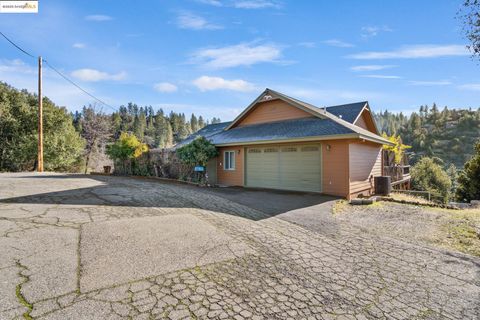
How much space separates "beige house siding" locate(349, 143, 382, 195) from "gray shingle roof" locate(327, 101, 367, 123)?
93.6 inches

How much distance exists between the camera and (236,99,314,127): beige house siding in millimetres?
13095

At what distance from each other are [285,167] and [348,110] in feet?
23.9

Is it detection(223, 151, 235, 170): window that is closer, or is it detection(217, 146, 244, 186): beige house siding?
detection(217, 146, 244, 186): beige house siding

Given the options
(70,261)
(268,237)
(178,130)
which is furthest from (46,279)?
(178,130)

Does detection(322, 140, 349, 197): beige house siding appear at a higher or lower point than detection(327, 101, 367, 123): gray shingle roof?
lower

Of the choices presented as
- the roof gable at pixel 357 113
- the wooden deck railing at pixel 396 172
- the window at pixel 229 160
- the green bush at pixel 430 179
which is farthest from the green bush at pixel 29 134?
the green bush at pixel 430 179

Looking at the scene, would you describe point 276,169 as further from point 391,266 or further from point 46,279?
point 46,279

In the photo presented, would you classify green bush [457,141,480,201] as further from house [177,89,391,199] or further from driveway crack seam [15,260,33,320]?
driveway crack seam [15,260,33,320]

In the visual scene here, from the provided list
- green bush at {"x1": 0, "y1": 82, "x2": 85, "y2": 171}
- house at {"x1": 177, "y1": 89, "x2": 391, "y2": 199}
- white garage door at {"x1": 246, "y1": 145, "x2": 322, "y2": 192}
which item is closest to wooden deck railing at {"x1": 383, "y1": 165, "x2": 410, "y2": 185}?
house at {"x1": 177, "y1": 89, "x2": 391, "y2": 199}

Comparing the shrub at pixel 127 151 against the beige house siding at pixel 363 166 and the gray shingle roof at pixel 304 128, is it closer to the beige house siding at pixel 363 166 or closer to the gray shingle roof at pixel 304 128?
the gray shingle roof at pixel 304 128

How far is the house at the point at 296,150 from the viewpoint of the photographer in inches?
390

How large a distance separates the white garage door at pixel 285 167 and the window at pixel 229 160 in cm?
106

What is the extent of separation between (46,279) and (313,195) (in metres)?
8.97

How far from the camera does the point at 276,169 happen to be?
11.6 meters
